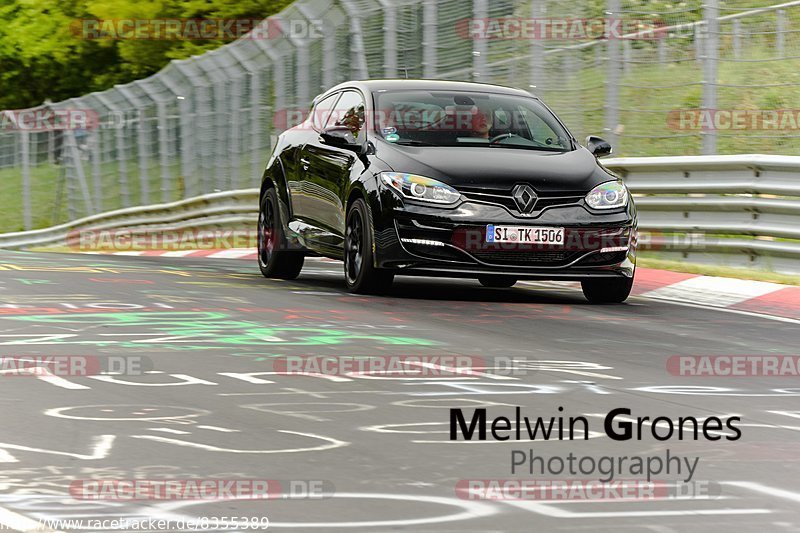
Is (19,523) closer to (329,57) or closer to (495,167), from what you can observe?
(495,167)

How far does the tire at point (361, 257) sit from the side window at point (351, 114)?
66cm

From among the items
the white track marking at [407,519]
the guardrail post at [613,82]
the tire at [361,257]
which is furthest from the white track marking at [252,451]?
the guardrail post at [613,82]

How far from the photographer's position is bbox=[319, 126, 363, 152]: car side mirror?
12.4 m

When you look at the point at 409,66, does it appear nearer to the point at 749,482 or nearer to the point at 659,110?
the point at 659,110

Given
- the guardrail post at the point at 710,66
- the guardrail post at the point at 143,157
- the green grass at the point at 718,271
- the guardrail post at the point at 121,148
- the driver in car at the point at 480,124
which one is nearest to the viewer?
the driver in car at the point at 480,124

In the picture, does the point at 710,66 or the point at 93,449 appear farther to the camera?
the point at 710,66

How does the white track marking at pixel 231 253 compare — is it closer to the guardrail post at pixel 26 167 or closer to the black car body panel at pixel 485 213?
the black car body panel at pixel 485 213

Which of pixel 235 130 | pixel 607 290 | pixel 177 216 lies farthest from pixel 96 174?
pixel 607 290

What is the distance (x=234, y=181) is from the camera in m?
26.3

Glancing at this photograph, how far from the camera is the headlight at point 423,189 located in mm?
11414

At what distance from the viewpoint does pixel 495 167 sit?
38.2 feet

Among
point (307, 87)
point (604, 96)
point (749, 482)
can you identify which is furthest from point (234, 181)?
point (749, 482)

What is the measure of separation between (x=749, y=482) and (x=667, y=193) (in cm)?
1032

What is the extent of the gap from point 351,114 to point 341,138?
2.58ft
